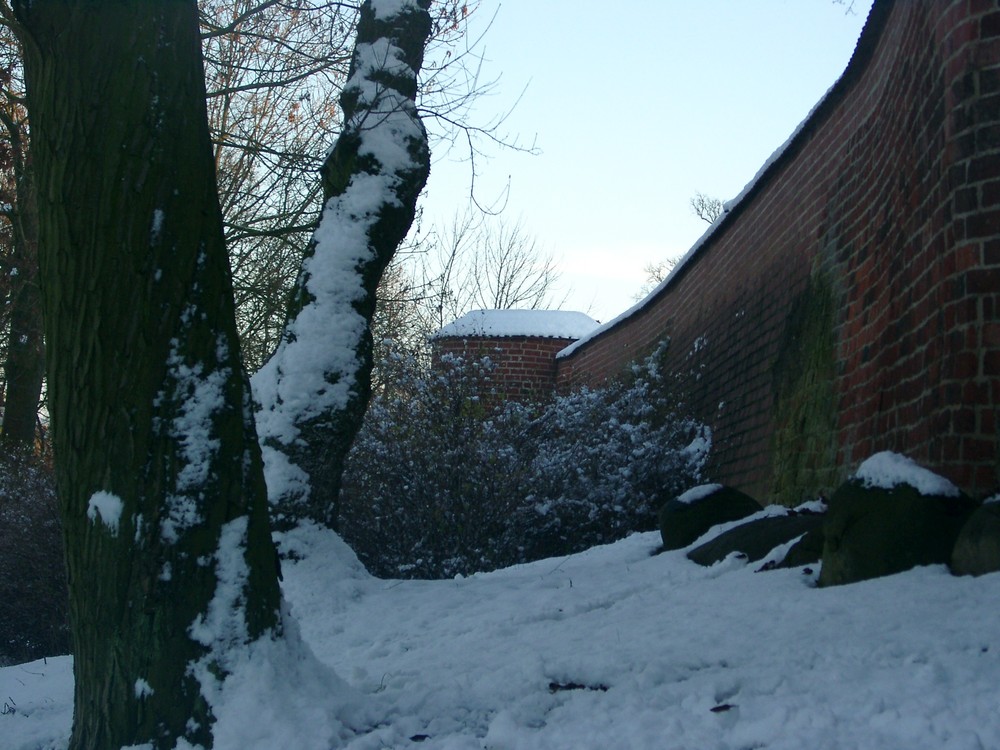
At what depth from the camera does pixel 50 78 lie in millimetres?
3227

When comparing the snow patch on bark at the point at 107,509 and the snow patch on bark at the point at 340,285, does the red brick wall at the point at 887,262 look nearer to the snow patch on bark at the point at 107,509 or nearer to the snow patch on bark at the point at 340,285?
the snow patch on bark at the point at 340,285

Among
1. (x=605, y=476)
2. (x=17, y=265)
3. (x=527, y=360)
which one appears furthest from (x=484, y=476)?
(x=527, y=360)

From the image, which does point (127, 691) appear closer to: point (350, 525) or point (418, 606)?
point (418, 606)

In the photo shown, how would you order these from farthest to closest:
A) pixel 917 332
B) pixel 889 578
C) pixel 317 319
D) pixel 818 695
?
1. pixel 317 319
2. pixel 917 332
3. pixel 889 578
4. pixel 818 695

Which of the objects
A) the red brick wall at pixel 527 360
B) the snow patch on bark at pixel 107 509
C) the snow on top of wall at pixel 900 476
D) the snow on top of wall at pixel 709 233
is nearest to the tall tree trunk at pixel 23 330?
the red brick wall at pixel 527 360

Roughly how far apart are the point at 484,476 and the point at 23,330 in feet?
25.5

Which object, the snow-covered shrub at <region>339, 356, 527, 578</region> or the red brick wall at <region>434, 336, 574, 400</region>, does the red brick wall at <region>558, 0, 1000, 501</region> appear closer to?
the snow-covered shrub at <region>339, 356, 527, 578</region>

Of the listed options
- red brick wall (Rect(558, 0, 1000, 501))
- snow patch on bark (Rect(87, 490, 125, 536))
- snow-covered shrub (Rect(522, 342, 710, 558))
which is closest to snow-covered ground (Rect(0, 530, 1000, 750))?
snow patch on bark (Rect(87, 490, 125, 536))

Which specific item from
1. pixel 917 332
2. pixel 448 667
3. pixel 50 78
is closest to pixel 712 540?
pixel 917 332

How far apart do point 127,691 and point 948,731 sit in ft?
7.61

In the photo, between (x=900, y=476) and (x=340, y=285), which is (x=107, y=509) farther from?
(x=340, y=285)

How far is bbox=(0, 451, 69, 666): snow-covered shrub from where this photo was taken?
9.29 metres

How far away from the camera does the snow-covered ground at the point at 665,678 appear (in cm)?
250

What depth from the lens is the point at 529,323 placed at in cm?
1559
